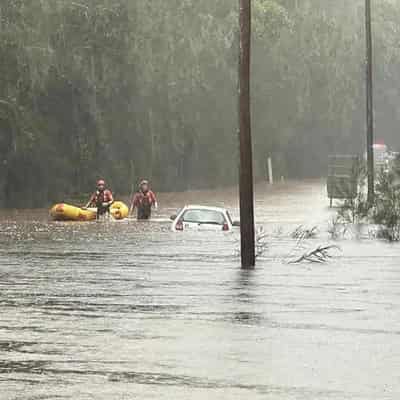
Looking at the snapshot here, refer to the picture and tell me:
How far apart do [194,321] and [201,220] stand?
78.7 feet

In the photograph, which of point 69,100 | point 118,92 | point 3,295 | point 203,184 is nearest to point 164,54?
point 118,92

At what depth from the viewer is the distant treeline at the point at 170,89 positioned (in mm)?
62344

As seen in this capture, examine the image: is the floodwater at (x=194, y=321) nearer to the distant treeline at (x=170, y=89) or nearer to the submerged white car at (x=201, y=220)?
the submerged white car at (x=201, y=220)

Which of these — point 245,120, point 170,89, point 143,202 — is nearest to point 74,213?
point 143,202

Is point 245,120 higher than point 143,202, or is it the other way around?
point 245,120

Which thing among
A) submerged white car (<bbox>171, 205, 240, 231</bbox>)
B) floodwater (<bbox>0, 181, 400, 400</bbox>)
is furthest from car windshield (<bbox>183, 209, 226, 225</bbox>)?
floodwater (<bbox>0, 181, 400, 400</bbox>)

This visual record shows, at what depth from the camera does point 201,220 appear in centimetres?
4481

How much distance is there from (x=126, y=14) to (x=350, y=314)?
43.0 m

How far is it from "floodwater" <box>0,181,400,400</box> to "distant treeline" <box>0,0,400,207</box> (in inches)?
894

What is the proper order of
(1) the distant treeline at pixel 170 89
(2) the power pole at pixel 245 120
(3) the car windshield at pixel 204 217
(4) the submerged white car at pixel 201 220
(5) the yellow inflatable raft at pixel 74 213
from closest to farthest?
(2) the power pole at pixel 245 120 < (4) the submerged white car at pixel 201 220 < (3) the car windshield at pixel 204 217 < (5) the yellow inflatable raft at pixel 74 213 < (1) the distant treeline at pixel 170 89

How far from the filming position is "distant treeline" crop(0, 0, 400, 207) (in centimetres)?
6234

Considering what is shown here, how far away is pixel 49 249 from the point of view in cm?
3788

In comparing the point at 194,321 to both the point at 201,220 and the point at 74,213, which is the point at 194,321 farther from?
the point at 74,213

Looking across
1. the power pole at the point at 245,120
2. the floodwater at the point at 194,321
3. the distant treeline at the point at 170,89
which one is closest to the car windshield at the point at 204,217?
the floodwater at the point at 194,321
